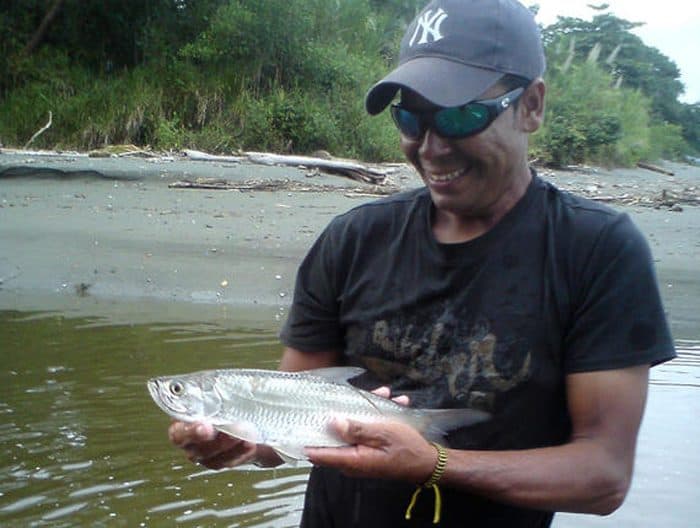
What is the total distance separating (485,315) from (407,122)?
48 cm

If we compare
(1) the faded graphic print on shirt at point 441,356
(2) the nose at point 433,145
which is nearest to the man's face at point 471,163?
(2) the nose at point 433,145

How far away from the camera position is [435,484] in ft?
7.90

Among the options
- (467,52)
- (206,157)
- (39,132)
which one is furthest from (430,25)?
(39,132)

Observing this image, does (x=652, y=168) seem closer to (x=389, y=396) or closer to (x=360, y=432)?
(x=389, y=396)

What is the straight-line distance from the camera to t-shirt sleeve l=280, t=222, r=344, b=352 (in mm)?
2709

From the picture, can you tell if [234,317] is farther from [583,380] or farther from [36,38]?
[36,38]

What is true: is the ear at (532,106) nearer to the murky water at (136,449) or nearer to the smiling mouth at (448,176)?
the smiling mouth at (448,176)

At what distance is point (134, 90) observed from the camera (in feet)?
72.5

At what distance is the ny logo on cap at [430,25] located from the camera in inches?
101

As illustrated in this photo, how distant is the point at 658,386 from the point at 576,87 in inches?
1141

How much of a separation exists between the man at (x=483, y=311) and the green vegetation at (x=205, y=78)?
18.1m

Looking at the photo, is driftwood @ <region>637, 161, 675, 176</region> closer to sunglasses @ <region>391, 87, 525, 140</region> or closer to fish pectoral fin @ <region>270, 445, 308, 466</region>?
sunglasses @ <region>391, 87, 525, 140</region>

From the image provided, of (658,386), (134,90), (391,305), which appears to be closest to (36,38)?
(134,90)

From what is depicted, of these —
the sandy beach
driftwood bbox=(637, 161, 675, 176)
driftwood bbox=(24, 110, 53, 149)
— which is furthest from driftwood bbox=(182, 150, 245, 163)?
driftwood bbox=(637, 161, 675, 176)
